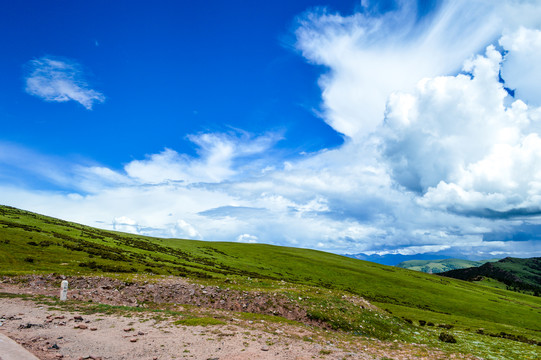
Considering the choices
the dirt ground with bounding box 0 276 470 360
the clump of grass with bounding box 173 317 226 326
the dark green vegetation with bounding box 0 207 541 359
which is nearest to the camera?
the dirt ground with bounding box 0 276 470 360

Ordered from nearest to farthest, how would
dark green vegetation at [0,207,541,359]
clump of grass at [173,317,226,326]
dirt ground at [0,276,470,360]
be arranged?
dirt ground at [0,276,470,360]
clump of grass at [173,317,226,326]
dark green vegetation at [0,207,541,359]

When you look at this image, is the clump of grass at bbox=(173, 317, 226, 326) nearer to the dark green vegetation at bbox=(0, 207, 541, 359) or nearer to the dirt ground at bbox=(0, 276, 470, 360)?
the dirt ground at bbox=(0, 276, 470, 360)

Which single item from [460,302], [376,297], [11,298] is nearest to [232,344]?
[11,298]

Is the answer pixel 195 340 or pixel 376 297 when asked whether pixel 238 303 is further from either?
pixel 376 297

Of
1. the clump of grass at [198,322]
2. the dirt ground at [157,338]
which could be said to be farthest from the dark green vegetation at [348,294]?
the clump of grass at [198,322]

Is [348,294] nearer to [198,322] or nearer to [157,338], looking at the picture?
[198,322]

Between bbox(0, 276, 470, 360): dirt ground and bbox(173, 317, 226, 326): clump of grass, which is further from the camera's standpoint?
bbox(173, 317, 226, 326): clump of grass

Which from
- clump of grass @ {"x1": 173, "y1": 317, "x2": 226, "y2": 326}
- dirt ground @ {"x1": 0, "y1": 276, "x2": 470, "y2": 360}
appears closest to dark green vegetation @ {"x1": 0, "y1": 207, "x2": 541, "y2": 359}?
dirt ground @ {"x1": 0, "y1": 276, "x2": 470, "y2": 360}

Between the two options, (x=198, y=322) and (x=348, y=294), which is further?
(x=348, y=294)

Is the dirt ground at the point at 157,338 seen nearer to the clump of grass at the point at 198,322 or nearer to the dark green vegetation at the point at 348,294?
the clump of grass at the point at 198,322

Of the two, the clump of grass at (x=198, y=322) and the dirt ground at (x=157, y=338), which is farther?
the clump of grass at (x=198, y=322)

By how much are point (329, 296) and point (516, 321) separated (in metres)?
65.9

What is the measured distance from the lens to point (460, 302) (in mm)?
83688

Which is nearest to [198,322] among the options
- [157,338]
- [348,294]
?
[157,338]
